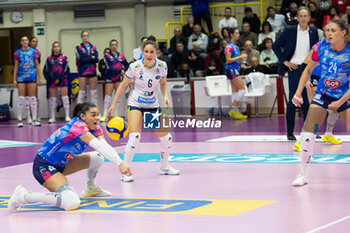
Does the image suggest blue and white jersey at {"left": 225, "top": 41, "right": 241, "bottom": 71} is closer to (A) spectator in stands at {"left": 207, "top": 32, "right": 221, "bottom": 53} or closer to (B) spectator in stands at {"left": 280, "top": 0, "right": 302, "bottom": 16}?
(A) spectator in stands at {"left": 207, "top": 32, "right": 221, "bottom": 53}

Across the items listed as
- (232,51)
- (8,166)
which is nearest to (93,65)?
(232,51)

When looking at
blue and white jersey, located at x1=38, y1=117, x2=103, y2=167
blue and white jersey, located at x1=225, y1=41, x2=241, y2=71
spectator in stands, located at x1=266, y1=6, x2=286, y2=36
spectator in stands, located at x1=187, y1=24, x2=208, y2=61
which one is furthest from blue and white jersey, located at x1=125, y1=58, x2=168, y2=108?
spectator in stands, located at x1=266, y1=6, x2=286, y2=36

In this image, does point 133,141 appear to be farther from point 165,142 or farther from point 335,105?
point 335,105

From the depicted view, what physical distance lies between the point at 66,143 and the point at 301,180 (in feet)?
8.40

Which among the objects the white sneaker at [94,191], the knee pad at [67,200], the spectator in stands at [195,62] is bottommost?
the white sneaker at [94,191]

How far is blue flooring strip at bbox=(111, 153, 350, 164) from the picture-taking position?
8.73 metres

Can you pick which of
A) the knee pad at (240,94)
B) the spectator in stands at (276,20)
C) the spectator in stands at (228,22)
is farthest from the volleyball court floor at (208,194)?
the spectator in stands at (228,22)

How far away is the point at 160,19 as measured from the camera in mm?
21688

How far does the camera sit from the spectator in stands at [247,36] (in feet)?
60.1

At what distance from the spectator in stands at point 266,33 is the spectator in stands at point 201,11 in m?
2.04

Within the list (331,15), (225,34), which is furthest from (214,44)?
(331,15)

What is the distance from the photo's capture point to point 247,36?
18375 mm

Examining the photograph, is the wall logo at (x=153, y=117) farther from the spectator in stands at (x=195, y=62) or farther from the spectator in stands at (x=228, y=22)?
the spectator in stands at (x=228, y=22)

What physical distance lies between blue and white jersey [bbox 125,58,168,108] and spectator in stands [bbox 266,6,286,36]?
11176 millimetres
